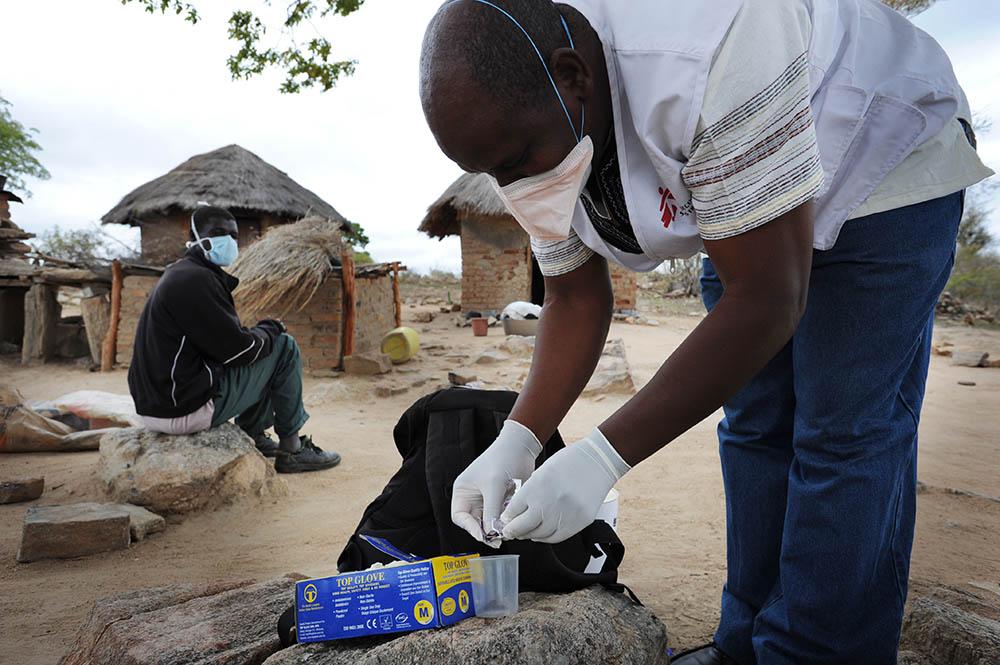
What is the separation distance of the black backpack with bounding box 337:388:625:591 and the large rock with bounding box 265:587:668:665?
4.7 inches

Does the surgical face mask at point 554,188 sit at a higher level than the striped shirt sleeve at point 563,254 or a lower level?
higher

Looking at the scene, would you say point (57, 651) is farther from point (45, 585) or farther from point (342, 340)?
point (342, 340)

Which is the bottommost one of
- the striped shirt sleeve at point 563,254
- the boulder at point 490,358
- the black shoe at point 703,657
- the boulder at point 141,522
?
the boulder at point 141,522

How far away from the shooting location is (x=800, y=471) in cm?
136

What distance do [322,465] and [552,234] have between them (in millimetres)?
3161

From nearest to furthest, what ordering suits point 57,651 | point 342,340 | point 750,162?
point 750,162, point 57,651, point 342,340

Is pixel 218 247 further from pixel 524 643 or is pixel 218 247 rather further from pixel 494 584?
pixel 524 643

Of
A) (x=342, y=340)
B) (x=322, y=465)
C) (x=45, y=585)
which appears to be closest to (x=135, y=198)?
(x=342, y=340)

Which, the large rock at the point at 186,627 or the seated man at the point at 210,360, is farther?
the seated man at the point at 210,360

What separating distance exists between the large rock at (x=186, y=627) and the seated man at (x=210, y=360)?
5.67 feet

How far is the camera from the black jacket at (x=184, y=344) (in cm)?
324

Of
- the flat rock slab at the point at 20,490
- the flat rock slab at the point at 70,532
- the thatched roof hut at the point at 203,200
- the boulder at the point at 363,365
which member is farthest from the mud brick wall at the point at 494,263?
the flat rock slab at the point at 70,532

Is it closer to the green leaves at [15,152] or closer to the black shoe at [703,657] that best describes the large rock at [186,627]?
the black shoe at [703,657]

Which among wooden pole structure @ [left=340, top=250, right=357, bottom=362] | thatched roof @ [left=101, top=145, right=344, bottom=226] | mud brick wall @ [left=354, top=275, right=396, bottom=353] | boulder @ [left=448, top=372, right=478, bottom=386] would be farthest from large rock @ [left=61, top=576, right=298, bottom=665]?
thatched roof @ [left=101, top=145, right=344, bottom=226]
